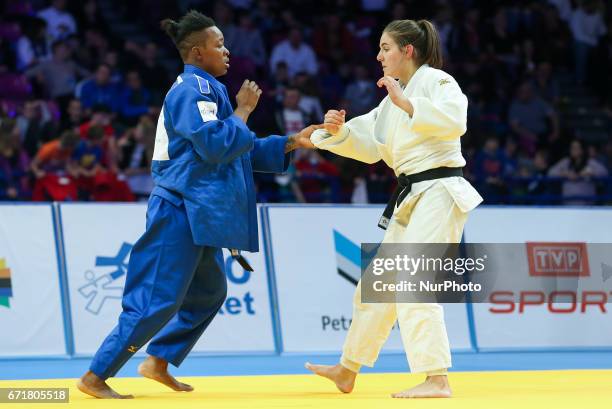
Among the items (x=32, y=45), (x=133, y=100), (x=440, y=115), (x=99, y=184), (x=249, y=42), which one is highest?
(x=440, y=115)

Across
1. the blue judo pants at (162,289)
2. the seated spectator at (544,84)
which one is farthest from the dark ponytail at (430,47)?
the seated spectator at (544,84)

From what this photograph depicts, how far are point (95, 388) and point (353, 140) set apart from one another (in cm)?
181

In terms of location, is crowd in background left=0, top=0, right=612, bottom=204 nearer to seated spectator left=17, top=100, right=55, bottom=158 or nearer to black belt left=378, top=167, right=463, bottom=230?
seated spectator left=17, top=100, right=55, bottom=158

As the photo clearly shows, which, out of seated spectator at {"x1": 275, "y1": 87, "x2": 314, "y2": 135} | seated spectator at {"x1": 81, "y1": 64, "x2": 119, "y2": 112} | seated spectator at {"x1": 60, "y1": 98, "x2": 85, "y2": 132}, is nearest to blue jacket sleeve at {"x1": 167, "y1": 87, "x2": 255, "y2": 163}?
seated spectator at {"x1": 60, "y1": 98, "x2": 85, "y2": 132}

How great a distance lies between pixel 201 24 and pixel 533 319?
14.7 ft

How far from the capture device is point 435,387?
16.3 feet

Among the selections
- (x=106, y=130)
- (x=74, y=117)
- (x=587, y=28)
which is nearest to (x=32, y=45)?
(x=74, y=117)

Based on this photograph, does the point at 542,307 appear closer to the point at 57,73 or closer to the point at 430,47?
the point at 430,47

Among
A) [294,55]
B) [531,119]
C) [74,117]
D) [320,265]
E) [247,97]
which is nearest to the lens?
[247,97]

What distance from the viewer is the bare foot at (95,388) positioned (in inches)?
196

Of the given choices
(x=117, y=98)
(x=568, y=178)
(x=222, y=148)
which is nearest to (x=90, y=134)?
(x=117, y=98)

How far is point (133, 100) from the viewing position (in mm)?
12578

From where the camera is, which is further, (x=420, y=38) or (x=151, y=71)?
(x=151, y=71)

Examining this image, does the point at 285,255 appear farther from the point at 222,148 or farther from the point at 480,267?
the point at 222,148
